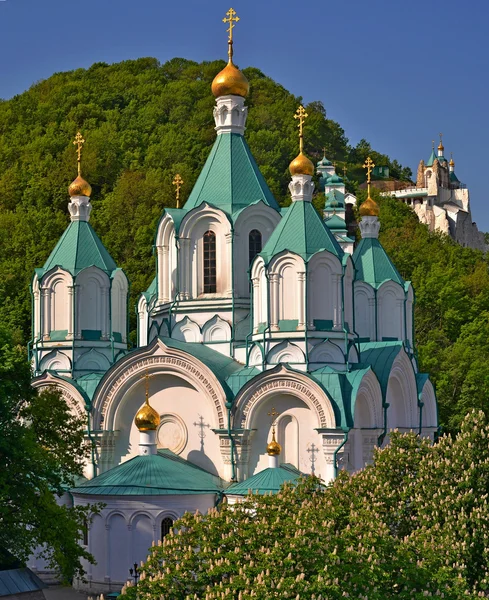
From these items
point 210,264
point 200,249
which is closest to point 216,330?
point 210,264

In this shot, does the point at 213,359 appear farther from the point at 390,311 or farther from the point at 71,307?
the point at 390,311

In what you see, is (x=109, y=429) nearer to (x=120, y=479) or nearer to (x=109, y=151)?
(x=120, y=479)

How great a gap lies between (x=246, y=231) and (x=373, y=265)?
4187mm

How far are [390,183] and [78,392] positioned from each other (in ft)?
184

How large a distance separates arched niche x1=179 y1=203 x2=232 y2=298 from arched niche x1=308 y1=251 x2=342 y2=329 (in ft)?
7.36

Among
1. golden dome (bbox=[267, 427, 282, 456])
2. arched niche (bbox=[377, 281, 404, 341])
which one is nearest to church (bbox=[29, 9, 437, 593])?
golden dome (bbox=[267, 427, 282, 456])

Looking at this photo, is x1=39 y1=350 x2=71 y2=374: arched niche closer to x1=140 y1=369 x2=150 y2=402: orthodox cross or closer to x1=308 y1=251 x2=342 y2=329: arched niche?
x1=140 y1=369 x2=150 y2=402: orthodox cross

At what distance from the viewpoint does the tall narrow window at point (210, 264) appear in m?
25.5

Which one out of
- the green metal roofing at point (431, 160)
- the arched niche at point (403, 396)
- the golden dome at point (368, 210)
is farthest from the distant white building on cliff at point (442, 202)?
the arched niche at point (403, 396)

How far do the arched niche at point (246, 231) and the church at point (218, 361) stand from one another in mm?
31

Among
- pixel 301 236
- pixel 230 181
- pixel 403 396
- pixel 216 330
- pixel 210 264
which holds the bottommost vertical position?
pixel 403 396

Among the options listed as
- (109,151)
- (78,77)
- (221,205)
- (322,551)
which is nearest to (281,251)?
(221,205)

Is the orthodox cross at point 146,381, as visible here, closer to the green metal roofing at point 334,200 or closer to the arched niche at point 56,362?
the arched niche at point 56,362

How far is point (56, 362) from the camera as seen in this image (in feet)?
83.6
